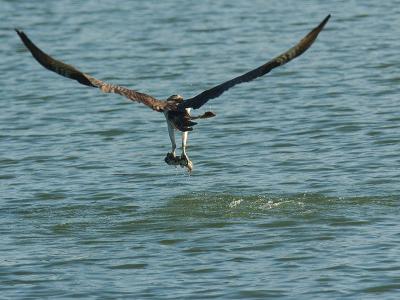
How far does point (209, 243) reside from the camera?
13.1 meters

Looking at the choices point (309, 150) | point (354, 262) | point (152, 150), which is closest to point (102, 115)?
point (152, 150)

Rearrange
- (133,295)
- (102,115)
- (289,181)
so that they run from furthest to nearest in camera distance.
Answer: (102,115) < (289,181) < (133,295)

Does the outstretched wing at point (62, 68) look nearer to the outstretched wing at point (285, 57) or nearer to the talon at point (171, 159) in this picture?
the talon at point (171, 159)

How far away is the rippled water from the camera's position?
1224 cm

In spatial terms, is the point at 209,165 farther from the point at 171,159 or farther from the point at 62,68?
the point at 62,68

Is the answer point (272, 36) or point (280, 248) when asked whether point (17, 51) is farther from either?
point (280, 248)

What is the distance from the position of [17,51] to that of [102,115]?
6.96 m

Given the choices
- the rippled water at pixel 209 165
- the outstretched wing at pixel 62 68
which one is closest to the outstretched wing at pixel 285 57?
the outstretched wing at pixel 62 68

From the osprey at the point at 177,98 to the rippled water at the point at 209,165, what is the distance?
3.72 ft

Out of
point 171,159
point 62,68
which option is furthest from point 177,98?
point 62,68

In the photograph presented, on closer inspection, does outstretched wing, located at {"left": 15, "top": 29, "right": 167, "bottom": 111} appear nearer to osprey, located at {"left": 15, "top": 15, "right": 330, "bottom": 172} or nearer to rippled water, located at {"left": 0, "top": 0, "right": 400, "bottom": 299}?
osprey, located at {"left": 15, "top": 15, "right": 330, "bottom": 172}

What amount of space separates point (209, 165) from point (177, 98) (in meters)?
3.02

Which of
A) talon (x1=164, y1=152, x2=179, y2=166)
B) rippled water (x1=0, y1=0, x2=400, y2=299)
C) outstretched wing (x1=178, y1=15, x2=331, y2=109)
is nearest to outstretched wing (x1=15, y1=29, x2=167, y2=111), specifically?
talon (x1=164, y1=152, x2=179, y2=166)

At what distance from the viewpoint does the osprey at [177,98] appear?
40.6 ft
